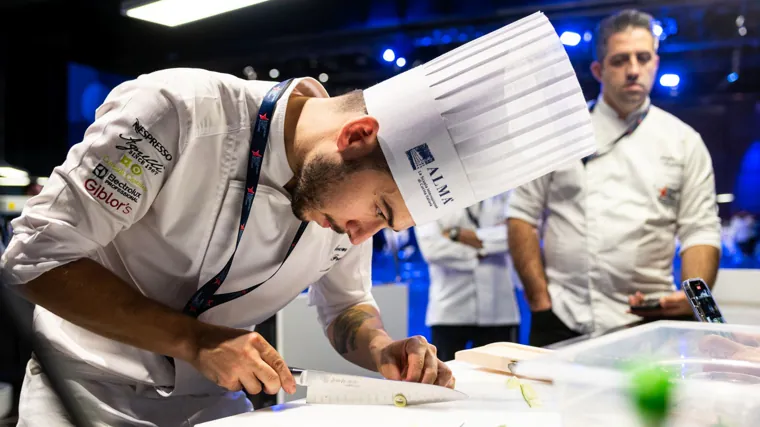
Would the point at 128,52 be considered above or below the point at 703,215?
above

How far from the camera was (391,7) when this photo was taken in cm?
599

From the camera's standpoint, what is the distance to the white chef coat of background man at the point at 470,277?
13.4 feet

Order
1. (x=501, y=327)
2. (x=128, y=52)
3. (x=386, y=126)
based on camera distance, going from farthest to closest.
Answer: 1. (x=128, y=52)
2. (x=501, y=327)
3. (x=386, y=126)

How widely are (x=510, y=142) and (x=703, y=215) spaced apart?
1385mm

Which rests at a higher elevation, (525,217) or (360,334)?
(525,217)

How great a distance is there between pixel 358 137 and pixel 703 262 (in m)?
1.58

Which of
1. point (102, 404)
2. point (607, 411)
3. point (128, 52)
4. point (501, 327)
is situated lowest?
point (501, 327)

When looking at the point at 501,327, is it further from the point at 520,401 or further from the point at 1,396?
the point at 1,396

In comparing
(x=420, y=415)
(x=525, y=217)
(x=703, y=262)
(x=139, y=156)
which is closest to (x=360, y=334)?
(x=420, y=415)

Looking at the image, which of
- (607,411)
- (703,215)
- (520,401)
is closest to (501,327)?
(703,215)

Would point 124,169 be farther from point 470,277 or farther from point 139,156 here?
point 470,277

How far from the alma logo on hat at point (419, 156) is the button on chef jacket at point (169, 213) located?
0.25m

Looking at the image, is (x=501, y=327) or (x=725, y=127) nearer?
(x=501, y=327)

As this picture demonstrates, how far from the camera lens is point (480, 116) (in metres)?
1.27
